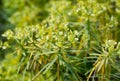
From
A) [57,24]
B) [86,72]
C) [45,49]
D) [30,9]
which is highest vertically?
[30,9]

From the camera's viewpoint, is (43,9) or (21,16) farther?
(43,9)

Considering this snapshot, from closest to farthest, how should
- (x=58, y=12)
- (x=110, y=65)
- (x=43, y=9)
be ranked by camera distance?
(x=110, y=65) → (x=58, y=12) → (x=43, y=9)

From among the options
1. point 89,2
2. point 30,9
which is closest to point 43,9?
point 30,9

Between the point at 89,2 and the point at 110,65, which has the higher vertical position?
the point at 89,2

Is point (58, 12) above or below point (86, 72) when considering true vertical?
above

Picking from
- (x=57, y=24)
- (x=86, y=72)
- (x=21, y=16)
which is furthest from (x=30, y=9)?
(x=86, y=72)

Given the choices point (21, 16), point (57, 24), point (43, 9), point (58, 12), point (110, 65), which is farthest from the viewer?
point (43, 9)

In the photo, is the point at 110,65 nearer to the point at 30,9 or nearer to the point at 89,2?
the point at 89,2

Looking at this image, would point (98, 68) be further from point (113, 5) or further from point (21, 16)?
point (21, 16)

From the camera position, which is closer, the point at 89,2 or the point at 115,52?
the point at 115,52
